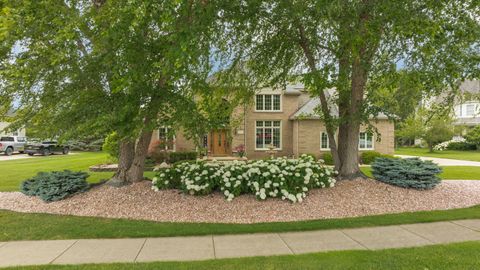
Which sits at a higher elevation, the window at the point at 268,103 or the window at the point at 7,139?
the window at the point at 268,103

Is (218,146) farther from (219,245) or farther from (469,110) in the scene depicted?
(469,110)

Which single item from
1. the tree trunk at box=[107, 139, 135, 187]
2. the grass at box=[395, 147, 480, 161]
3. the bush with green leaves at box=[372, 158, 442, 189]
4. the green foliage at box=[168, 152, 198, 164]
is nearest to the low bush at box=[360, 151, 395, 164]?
the grass at box=[395, 147, 480, 161]

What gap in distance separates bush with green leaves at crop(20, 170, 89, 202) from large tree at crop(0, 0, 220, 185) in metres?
1.64

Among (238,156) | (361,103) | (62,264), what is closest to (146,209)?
(62,264)

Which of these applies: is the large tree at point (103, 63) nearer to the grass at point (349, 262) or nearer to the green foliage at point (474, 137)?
the grass at point (349, 262)

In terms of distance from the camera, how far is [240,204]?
8422mm

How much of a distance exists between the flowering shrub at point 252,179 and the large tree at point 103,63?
184 cm

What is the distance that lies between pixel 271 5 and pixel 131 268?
6677 millimetres

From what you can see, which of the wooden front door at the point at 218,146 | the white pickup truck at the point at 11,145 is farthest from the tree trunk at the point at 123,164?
the white pickup truck at the point at 11,145

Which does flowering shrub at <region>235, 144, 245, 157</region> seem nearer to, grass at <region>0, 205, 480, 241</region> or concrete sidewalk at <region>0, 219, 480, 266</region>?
grass at <region>0, 205, 480, 241</region>

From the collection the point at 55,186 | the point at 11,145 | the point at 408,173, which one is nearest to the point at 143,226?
the point at 55,186

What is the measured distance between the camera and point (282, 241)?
19.5 ft

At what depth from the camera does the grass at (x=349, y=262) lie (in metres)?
4.67

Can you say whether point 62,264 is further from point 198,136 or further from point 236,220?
point 198,136
